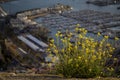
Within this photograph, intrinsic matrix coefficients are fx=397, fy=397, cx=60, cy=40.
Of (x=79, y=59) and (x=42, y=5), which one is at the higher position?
(x=79, y=59)

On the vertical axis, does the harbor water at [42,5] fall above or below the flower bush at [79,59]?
below

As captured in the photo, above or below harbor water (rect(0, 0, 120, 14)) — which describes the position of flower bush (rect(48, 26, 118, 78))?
above

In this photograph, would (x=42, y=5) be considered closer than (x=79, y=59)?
No

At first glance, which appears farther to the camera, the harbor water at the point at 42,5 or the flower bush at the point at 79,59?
the harbor water at the point at 42,5

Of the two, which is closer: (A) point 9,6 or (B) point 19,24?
(B) point 19,24

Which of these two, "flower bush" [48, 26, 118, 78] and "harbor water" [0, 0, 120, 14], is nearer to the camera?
"flower bush" [48, 26, 118, 78]

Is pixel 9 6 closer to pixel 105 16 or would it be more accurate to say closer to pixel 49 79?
pixel 105 16

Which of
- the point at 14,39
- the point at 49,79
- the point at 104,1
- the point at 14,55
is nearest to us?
the point at 49,79

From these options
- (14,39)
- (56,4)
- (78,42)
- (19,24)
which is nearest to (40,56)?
(14,39)
